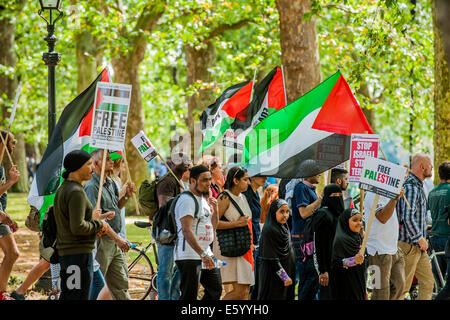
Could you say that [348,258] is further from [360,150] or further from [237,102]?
[237,102]

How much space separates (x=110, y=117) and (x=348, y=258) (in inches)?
114

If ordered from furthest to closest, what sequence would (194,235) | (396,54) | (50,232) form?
(396,54) < (194,235) < (50,232)

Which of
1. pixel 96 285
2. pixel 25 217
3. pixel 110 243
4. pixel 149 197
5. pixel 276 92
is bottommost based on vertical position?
pixel 96 285

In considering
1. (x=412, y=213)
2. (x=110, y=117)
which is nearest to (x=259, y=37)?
(x=412, y=213)

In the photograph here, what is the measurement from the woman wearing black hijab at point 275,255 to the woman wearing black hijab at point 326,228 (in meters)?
0.33

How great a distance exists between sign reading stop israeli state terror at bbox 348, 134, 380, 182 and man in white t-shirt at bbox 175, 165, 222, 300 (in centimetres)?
155

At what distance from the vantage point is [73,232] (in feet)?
21.8

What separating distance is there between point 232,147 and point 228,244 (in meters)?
3.19

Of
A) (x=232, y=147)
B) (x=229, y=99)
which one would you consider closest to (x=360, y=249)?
(x=232, y=147)

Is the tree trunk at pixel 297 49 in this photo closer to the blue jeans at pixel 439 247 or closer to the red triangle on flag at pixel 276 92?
the red triangle on flag at pixel 276 92

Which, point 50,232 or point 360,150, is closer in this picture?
point 50,232

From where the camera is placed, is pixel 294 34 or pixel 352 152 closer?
pixel 352 152

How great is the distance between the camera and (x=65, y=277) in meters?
6.80

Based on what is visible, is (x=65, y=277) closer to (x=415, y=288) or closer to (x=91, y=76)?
(x=415, y=288)
